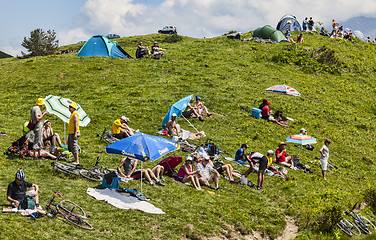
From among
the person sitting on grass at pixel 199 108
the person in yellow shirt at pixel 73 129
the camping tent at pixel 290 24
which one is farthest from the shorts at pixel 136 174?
the camping tent at pixel 290 24

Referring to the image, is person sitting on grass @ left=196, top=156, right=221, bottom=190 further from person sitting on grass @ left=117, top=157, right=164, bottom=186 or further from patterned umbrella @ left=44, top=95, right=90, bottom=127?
patterned umbrella @ left=44, top=95, right=90, bottom=127

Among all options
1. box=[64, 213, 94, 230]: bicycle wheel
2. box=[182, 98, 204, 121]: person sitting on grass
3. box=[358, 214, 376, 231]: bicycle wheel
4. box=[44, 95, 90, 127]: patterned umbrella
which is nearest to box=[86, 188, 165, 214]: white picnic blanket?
box=[64, 213, 94, 230]: bicycle wheel

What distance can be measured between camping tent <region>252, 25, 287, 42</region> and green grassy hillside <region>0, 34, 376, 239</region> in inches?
78.2

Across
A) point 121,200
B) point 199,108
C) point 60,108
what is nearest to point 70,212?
point 121,200

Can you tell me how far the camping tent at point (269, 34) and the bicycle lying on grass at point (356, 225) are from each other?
3524 cm

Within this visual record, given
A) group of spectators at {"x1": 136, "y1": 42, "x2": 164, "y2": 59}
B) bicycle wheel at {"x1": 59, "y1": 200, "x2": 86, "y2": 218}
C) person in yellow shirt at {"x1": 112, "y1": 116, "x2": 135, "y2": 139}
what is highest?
group of spectators at {"x1": 136, "y1": 42, "x2": 164, "y2": 59}

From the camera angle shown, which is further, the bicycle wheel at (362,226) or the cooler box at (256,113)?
the cooler box at (256,113)

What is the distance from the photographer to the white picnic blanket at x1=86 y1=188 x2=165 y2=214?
1230 centimetres

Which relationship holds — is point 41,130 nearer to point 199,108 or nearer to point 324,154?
point 199,108

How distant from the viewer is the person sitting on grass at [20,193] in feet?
33.3

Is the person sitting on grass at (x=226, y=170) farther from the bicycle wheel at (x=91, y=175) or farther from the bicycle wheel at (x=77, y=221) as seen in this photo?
the bicycle wheel at (x=77, y=221)

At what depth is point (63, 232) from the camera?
9789mm

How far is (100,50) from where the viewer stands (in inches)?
1526

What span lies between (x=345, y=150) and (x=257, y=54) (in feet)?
66.9
